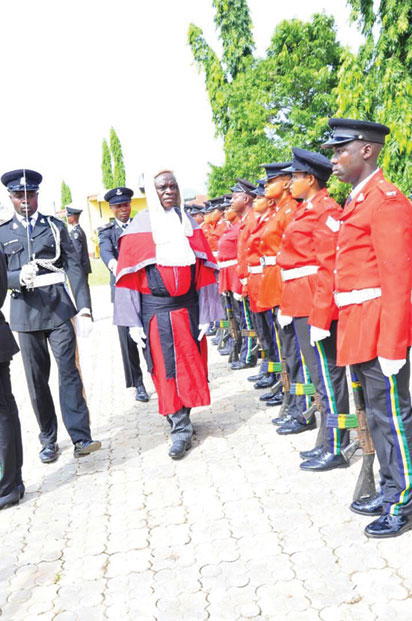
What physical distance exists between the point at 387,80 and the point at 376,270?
1120 centimetres

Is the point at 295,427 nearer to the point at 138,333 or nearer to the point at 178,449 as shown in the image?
the point at 178,449

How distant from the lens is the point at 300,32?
23.2 m

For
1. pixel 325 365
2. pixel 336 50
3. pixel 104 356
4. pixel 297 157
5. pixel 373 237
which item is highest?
pixel 336 50

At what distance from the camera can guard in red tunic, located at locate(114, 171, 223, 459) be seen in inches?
198

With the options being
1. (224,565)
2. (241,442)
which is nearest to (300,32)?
(241,442)

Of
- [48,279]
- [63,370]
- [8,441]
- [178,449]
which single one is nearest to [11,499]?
[8,441]

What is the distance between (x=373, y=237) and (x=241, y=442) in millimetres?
2487

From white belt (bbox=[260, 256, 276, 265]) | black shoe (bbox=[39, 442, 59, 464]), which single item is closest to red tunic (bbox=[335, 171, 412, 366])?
white belt (bbox=[260, 256, 276, 265])

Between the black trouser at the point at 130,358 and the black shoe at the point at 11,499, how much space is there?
8.72ft

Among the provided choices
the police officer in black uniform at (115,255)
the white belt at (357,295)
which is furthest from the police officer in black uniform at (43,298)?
the white belt at (357,295)

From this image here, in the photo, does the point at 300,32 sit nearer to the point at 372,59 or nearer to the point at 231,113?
the point at 231,113

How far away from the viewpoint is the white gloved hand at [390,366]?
10.3ft

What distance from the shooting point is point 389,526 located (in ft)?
10.9

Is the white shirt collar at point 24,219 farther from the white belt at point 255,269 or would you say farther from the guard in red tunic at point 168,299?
the white belt at point 255,269
